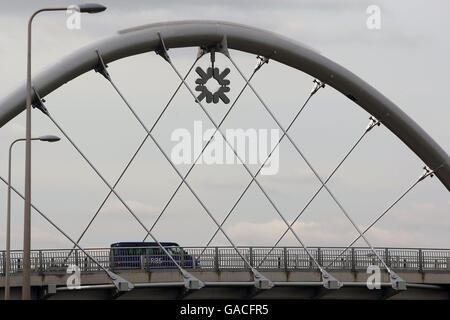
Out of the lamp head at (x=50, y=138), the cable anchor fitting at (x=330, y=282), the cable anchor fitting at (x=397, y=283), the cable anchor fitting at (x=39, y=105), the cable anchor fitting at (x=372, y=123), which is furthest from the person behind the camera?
the cable anchor fitting at (x=372, y=123)

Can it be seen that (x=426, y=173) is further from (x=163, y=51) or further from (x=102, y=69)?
(x=102, y=69)

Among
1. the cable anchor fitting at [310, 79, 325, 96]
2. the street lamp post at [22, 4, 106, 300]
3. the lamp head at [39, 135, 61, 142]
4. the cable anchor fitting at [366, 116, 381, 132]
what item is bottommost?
the street lamp post at [22, 4, 106, 300]

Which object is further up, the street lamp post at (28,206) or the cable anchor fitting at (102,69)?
the cable anchor fitting at (102,69)

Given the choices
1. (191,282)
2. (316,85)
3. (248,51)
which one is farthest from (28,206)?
(316,85)

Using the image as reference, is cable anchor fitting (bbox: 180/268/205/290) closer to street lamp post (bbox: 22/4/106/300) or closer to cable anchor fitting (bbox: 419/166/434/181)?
street lamp post (bbox: 22/4/106/300)

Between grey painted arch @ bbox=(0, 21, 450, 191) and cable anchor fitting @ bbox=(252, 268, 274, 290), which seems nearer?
grey painted arch @ bbox=(0, 21, 450, 191)

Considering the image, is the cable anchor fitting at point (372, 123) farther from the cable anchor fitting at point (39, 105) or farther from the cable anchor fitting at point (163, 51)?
the cable anchor fitting at point (39, 105)

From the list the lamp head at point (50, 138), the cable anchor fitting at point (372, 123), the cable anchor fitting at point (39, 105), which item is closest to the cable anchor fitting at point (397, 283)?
the cable anchor fitting at point (372, 123)

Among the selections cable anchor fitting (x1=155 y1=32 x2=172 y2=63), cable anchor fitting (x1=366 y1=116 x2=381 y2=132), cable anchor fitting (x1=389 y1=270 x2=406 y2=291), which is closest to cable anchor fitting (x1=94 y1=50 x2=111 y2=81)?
cable anchor fitting (x1=155 y1=32 x2=172 y2=63)

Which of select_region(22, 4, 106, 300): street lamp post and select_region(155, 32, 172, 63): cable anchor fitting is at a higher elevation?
select_region(155, 32, 172, 63): cable anchor fitting

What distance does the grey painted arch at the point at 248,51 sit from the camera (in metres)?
54.8

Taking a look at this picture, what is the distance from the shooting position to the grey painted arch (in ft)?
180
